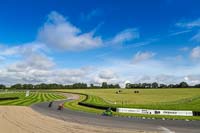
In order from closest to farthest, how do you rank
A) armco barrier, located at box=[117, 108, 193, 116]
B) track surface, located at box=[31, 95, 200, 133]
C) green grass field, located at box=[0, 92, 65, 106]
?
track surface, located at box=[31, 95, 200, 133], armco barrier, located at box=[117, 108, 193, 116], green grass field, located at box=[0, 92, 65, 106]

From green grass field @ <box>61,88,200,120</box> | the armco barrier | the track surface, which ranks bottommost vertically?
the track surface

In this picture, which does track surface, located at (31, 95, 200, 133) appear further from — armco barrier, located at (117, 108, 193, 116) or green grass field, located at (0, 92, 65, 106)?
green grass field, located at (0, 92, 65, 106)

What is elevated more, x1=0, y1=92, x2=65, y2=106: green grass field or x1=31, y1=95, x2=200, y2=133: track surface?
x1=0, y1=92, x2=65, y2=106: green grass field

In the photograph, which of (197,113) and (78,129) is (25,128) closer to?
(78,129)

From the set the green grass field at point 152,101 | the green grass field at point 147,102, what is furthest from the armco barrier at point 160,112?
the green grass field at point 152,101

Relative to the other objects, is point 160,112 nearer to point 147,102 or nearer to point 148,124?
point 148,124

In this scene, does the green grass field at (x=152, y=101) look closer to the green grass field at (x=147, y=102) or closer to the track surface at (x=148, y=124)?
the green grass field at (x=147, y=102)

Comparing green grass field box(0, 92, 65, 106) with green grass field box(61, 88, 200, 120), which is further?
green grass field box(0, 92, 65, 106)

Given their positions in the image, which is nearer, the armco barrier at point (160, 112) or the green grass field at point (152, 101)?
the armco barrier at point (160, 112)

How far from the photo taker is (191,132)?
2755 centimetres

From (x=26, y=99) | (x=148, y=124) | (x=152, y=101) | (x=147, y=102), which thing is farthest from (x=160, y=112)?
(x=26, y=99)

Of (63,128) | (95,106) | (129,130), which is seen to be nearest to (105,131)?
(129,130)

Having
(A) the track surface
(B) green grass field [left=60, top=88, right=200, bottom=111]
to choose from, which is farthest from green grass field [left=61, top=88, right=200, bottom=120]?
(A) the track surface

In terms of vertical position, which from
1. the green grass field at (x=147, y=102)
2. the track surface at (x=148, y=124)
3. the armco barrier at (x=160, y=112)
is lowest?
the track surface at (x=148, y=124)
